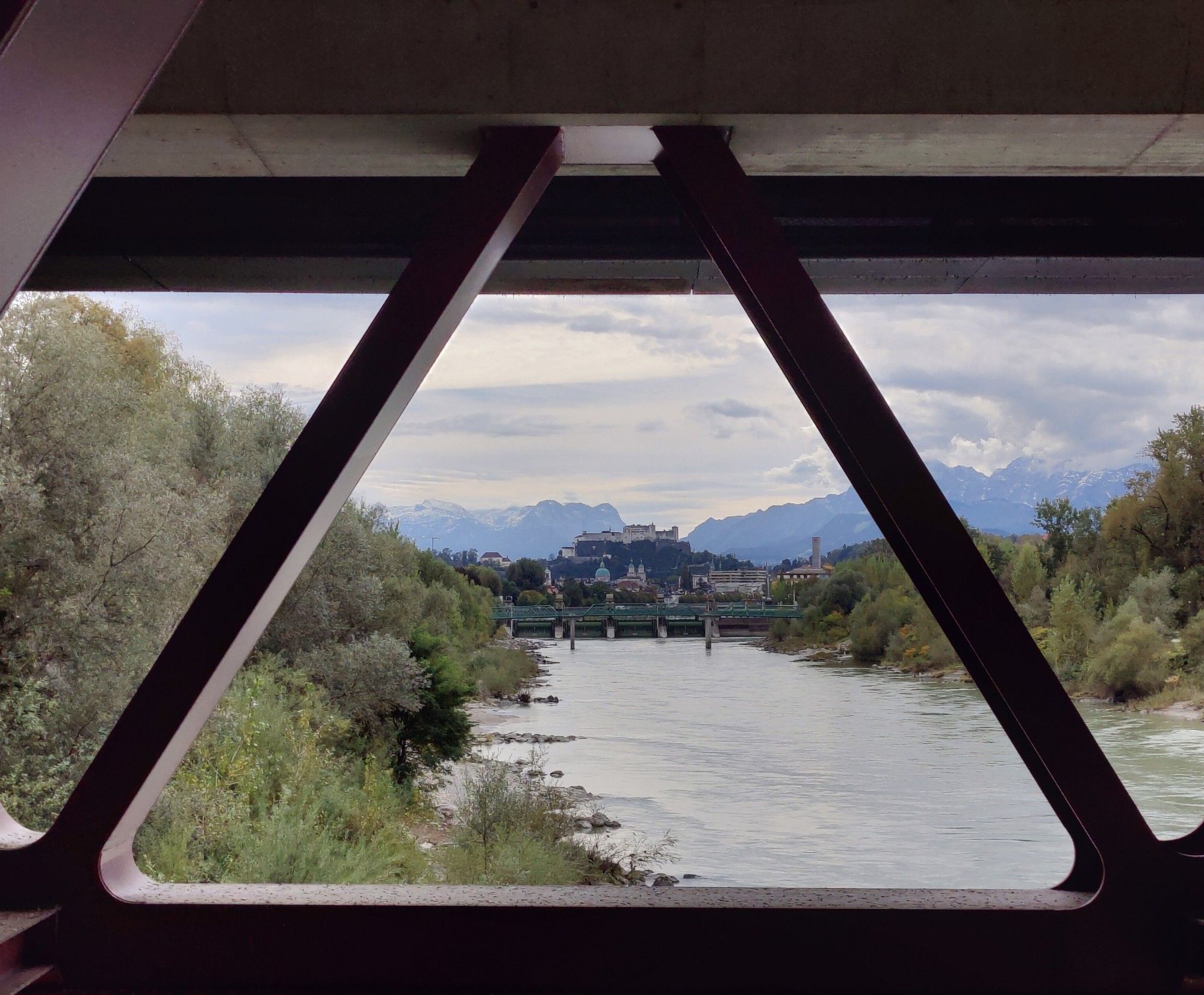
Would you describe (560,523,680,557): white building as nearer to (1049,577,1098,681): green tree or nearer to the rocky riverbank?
the rocky riverbank

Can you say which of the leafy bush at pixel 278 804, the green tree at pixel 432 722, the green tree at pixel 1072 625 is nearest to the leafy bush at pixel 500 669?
the green tree at pixel 432 722

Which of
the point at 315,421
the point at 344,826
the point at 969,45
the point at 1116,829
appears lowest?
the point at 344,826

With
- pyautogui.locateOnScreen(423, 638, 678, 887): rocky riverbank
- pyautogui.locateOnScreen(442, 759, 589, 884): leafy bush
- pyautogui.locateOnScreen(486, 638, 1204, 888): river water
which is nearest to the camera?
pyautogui.locateOnScreen(442, 759, 589, 884): leafy bush

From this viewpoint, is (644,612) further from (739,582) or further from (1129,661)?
(1129,661)

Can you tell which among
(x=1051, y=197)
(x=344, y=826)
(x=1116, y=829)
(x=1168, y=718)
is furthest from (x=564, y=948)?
(x=1168, y=718)

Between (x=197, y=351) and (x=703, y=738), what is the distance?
22.3m

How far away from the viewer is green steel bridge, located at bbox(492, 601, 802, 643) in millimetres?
45188

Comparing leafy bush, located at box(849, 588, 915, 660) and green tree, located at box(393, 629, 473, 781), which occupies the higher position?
leafy bush, located at box(849, 588, 915, 660)

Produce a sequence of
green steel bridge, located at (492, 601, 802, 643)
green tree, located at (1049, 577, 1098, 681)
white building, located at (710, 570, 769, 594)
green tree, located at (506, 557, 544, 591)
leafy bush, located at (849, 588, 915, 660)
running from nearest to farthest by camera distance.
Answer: green tree, located at (1049, 577, 1098, 681) → leafy bush, located at (849, 588, 915, 660) → green steel bridge, located at (492, 601, 802, 643) → green tree, located at (506, 557, 544, 591) → white building, located at (710, 570, 769, 594)

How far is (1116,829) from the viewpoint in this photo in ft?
9.30

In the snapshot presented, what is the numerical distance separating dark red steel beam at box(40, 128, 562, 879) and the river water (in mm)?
20957

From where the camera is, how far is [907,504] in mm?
2963

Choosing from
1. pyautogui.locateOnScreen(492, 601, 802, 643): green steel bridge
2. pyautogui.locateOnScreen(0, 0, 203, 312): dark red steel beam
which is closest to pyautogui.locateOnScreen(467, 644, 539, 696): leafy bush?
pyautogui.locateOnScreen(492, 601, 802, 643): green steel bridge

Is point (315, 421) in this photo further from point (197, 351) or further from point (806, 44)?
point (197, 351)
